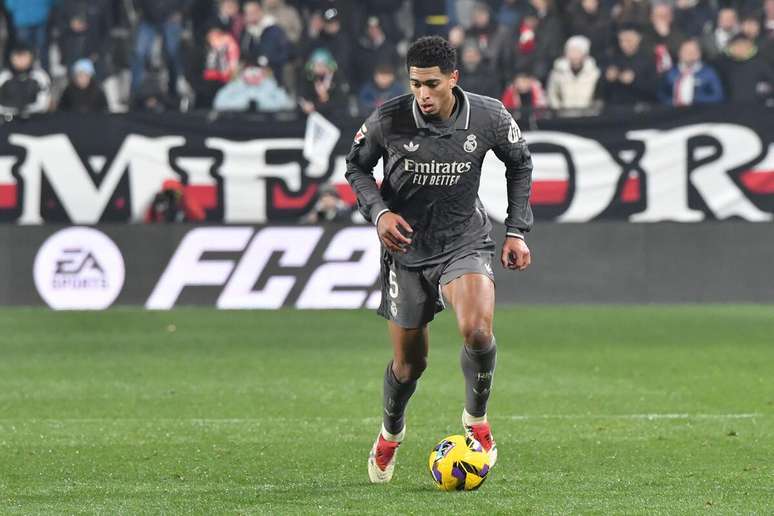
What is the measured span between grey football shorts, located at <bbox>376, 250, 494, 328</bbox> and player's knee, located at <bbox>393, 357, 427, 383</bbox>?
24 cm

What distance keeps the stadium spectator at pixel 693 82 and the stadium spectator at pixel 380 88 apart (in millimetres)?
3361

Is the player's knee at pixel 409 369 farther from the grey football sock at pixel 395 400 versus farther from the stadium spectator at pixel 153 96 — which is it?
the stadium spectator at pixel 153 96

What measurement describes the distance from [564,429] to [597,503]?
106 inches

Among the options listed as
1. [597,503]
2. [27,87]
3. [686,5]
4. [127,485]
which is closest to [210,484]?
[127,485]

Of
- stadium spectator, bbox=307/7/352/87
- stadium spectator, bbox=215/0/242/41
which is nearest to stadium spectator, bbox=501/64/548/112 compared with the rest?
stadium spectator, bbox=307/7/352/87

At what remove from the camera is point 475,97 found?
7637mm

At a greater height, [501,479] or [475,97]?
[475,97]

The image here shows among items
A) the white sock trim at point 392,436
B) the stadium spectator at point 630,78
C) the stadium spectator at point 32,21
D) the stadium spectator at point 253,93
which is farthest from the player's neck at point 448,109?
the stadium spectator at point 32,21

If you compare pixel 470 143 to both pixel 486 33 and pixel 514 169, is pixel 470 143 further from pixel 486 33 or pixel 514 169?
pixel 486 33

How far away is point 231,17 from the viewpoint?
20594 mm

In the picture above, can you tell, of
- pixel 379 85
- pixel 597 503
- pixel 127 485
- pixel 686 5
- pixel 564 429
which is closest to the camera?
pixel 597 503

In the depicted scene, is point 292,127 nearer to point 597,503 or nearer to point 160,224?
point 160,224

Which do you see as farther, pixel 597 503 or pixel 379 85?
pixel 379 85

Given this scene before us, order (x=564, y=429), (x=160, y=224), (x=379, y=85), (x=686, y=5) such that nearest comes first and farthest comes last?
(x=564, y=429) < (x=160, y=224) < (x=379, y=85) < (x=686, y=5)
